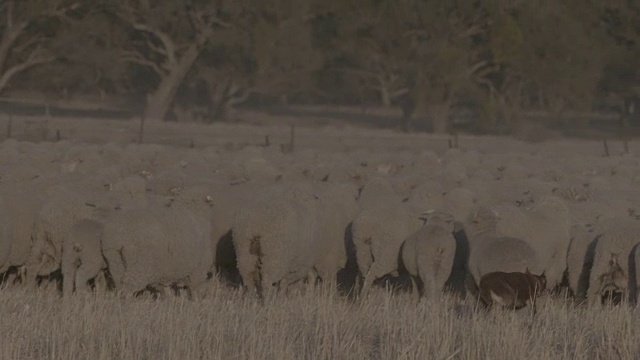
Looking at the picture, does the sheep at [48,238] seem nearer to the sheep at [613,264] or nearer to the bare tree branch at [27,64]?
the sheep at [613,264]

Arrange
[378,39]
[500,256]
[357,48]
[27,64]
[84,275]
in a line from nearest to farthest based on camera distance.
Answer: [500,256]
[84,275]
[27,64]
[378,39]
[357,48]

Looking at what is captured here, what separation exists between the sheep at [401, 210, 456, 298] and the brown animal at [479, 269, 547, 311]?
1100mm

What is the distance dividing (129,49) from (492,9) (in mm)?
13762

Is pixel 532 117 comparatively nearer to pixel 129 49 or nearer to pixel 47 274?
pixel 129 49

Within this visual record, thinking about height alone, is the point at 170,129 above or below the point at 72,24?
below

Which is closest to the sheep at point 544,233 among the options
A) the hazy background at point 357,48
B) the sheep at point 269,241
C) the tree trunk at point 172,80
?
the sheep at point 269,241

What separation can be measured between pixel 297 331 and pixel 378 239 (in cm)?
301

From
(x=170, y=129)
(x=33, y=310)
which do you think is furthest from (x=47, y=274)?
(x=170, y=129)

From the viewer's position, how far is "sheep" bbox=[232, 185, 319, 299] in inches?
403

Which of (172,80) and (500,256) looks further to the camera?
(172,80)

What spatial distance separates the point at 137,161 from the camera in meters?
16.9

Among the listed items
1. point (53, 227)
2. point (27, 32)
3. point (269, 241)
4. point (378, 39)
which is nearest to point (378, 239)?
point (269, 241)

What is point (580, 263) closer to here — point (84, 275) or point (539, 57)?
point (84, 275)

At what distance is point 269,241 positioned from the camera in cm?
Result: 1023
